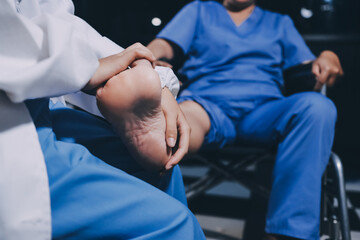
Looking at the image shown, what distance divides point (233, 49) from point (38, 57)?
3.04ft

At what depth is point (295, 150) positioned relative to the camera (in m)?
0.88

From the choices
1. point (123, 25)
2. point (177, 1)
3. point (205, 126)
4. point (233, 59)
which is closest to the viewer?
point (205, 126)

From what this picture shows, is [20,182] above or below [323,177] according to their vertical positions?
above

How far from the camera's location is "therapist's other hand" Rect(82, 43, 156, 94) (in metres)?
0.44

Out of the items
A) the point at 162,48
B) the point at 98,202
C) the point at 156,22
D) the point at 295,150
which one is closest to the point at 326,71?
the point at 295,150

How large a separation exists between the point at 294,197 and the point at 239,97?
1.27 feet

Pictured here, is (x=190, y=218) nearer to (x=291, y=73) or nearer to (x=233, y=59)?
(x=233, y=59)

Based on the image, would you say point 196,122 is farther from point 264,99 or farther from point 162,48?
point 162,48

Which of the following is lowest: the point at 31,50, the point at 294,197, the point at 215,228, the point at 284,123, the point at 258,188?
the point at 215,228

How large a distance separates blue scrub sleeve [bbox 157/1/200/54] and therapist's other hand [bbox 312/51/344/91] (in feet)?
1.56

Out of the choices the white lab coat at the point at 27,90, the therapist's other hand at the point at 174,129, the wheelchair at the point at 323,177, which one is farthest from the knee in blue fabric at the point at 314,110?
the white lab coat at the point at 27,90

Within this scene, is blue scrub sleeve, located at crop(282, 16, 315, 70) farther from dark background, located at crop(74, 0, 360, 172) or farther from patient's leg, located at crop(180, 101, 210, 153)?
patient's leg, located at crop(180, 101, 210, 153)

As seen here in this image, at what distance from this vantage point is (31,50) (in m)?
0.38

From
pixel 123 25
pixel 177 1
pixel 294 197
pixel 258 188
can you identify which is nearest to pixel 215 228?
pixel 258 188
